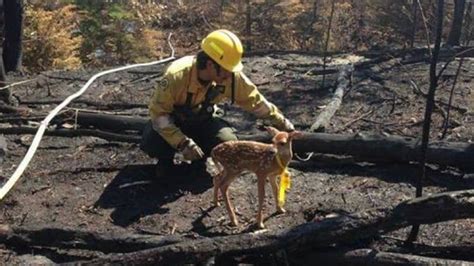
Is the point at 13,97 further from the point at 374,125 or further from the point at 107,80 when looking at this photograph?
the point at 374,125

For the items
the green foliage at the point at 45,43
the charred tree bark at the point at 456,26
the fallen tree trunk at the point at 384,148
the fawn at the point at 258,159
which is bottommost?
the green foliage at the point at 45,43

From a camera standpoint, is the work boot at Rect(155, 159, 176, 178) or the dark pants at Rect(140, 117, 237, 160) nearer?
the dark pants at Rect(140, 117, 237, 160)

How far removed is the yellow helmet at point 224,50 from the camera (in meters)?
5.04

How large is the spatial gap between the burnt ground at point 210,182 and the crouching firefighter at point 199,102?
37 cm

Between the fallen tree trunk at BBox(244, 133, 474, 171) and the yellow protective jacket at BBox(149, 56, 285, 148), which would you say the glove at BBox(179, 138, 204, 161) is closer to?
the yellow protective jacket at BBox(149, 56, 285, 148)

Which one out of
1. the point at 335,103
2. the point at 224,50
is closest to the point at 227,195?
the point at 224,50

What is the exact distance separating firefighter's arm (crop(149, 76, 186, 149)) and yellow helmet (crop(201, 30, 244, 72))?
49cm

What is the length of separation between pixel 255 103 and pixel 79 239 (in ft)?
6.35

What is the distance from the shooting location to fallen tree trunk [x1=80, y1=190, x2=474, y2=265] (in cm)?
402

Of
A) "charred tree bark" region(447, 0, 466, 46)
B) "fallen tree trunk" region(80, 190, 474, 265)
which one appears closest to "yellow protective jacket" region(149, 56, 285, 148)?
"fallen tree trunk" region(80, 190, 474, 265)

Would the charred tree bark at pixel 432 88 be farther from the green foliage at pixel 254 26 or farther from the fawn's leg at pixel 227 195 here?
the green foliage at pixel 254 26

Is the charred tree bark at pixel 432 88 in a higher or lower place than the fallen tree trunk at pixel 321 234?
higher

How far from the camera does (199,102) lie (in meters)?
5.62

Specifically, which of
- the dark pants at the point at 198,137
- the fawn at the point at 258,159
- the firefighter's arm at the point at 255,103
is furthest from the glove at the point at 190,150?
the firefighter's arm at the point at 255,103
